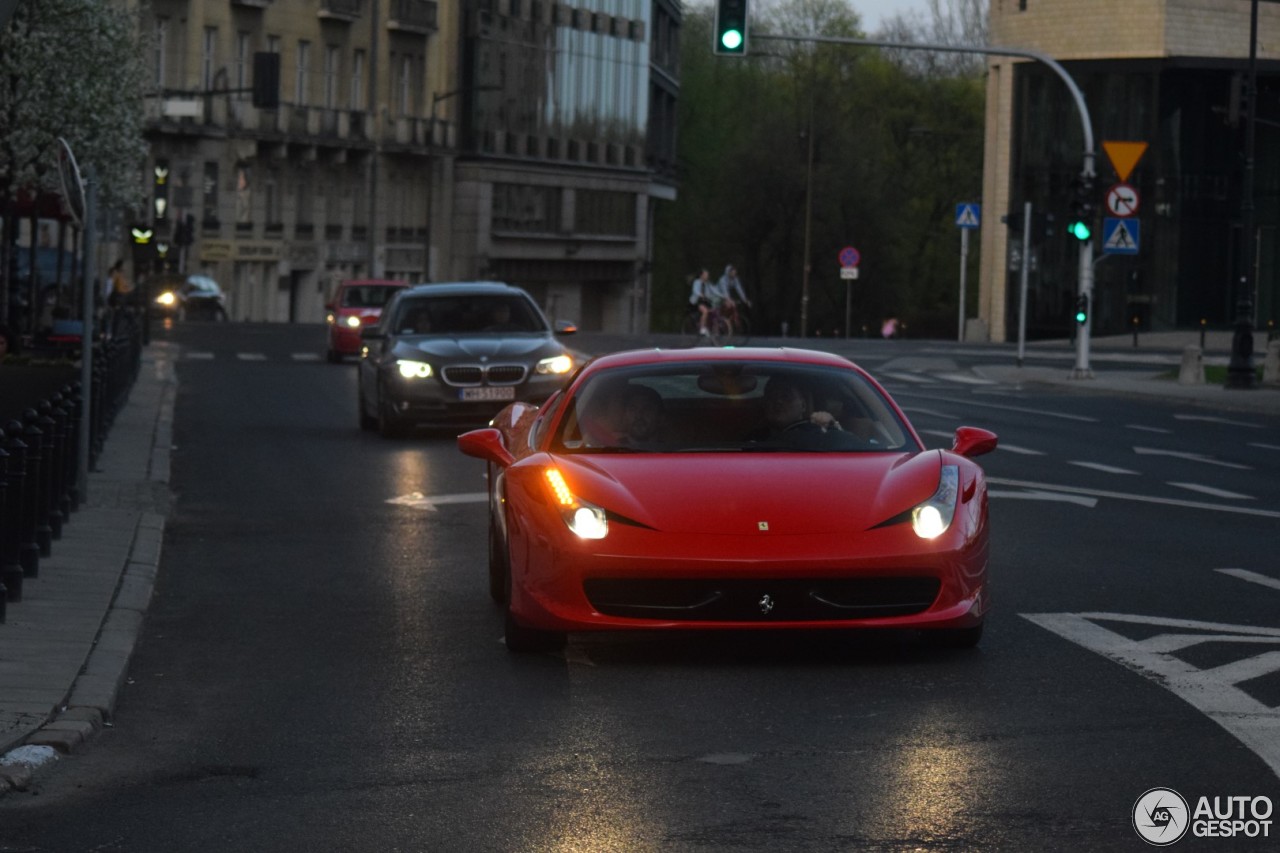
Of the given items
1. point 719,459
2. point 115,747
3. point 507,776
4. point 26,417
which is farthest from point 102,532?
point 507,776

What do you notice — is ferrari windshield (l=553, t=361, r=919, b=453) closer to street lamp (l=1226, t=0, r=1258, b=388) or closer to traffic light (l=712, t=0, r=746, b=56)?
traffic light (l=712, t=0, r=746, b=56)

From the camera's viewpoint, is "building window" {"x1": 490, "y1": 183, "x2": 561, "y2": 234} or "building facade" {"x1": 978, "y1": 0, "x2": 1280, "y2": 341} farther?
"building window" {"x1": 490, "y1": 183, "x2": 561, "y2": 234}

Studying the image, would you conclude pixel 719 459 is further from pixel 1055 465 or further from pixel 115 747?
pixel 1055 465

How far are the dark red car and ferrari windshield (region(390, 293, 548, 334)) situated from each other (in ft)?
58.3

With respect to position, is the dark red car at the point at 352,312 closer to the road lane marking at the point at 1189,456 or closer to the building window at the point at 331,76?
the road lane marking at the point at 1189,456

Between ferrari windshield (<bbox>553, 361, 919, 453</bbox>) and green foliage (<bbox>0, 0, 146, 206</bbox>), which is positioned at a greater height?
green foliage (<bbox>0, 0, 146, 206</bbox>)

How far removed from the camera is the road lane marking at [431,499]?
54.7ft

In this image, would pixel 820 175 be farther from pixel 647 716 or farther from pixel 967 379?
pixel 647 716

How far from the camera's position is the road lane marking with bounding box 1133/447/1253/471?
72.3ft

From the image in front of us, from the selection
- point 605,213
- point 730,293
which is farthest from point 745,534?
point 605,213

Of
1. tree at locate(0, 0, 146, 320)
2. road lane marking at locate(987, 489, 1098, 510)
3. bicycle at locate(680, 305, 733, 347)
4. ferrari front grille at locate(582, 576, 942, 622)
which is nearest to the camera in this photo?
ferrari front grille at locate(582, 576, 942, 622)

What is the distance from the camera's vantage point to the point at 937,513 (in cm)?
940

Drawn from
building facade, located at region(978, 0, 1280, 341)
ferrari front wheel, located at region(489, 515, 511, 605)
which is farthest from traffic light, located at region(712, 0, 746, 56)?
building facade, located at region(978, 0, 1280, 341)

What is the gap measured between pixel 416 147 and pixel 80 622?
77302 mm
